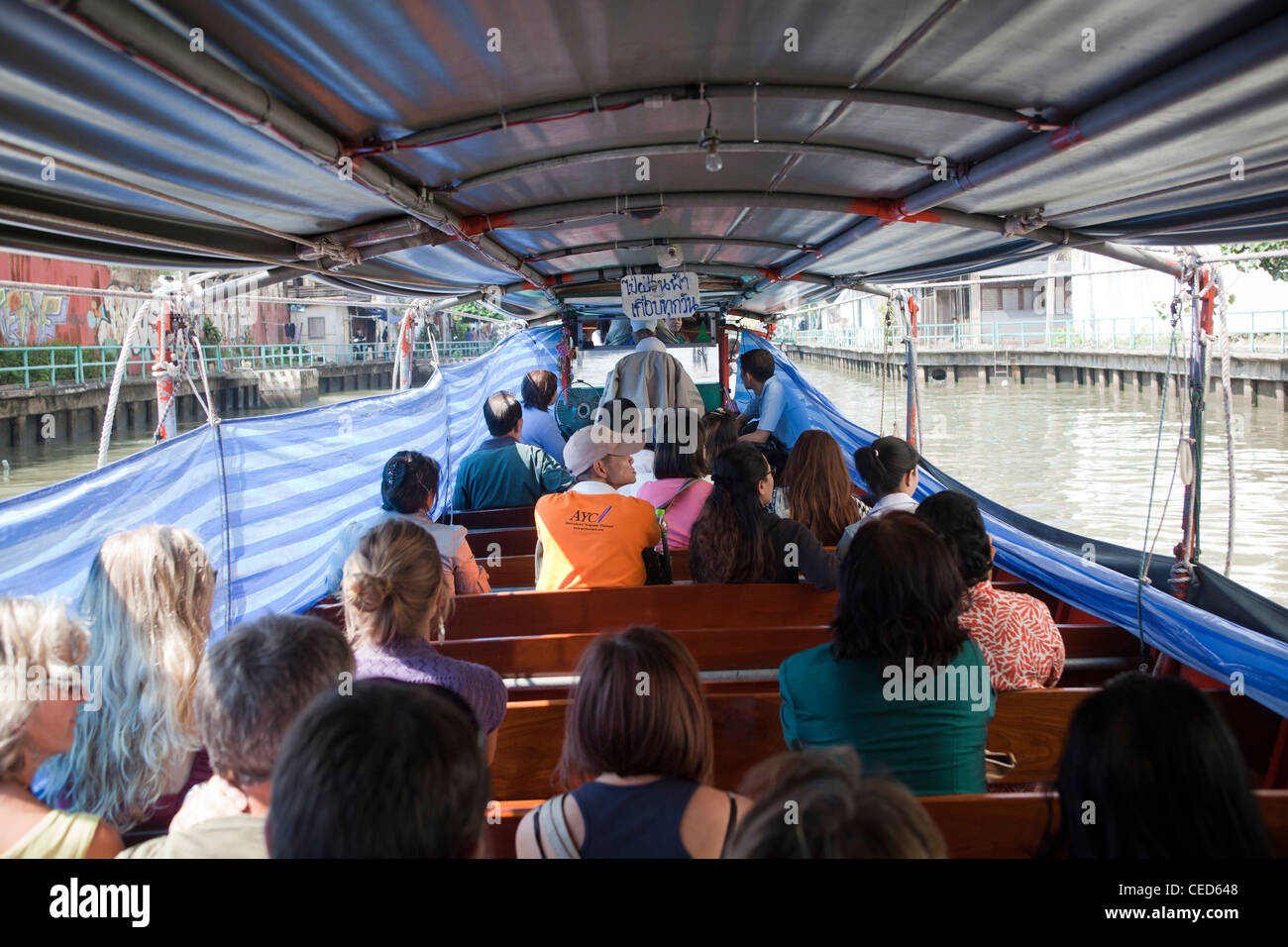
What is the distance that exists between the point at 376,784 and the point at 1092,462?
1932 centimetres

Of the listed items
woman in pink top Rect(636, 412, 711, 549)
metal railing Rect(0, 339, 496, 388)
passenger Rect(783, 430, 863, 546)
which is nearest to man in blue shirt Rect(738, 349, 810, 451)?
woman in pink top Rect(636, 412, 711, 549)

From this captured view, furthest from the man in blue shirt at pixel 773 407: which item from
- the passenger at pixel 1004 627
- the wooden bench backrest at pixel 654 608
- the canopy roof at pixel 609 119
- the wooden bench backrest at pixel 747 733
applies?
the wooden bench backrest at pixel 747 733

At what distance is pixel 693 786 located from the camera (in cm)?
194

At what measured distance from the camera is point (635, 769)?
76.5 inches

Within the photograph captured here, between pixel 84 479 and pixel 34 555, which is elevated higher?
pixel 84 479

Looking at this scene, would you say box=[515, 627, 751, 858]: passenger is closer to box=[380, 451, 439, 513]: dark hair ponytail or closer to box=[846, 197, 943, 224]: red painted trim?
box=[380, 451, 439, 513]: dark hair ponytail

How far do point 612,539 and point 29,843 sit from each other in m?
2.80

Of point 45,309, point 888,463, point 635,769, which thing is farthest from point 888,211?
point 45,309

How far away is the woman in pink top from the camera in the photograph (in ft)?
16.5

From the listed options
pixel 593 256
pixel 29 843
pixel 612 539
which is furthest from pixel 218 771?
pixel 593 256

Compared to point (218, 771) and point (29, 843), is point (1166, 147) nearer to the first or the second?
point (218, 771)

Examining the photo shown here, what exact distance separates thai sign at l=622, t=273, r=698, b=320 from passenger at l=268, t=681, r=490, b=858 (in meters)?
8.48

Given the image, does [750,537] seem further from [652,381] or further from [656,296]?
[656,296]

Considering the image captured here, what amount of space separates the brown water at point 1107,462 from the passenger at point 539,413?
469 cm
